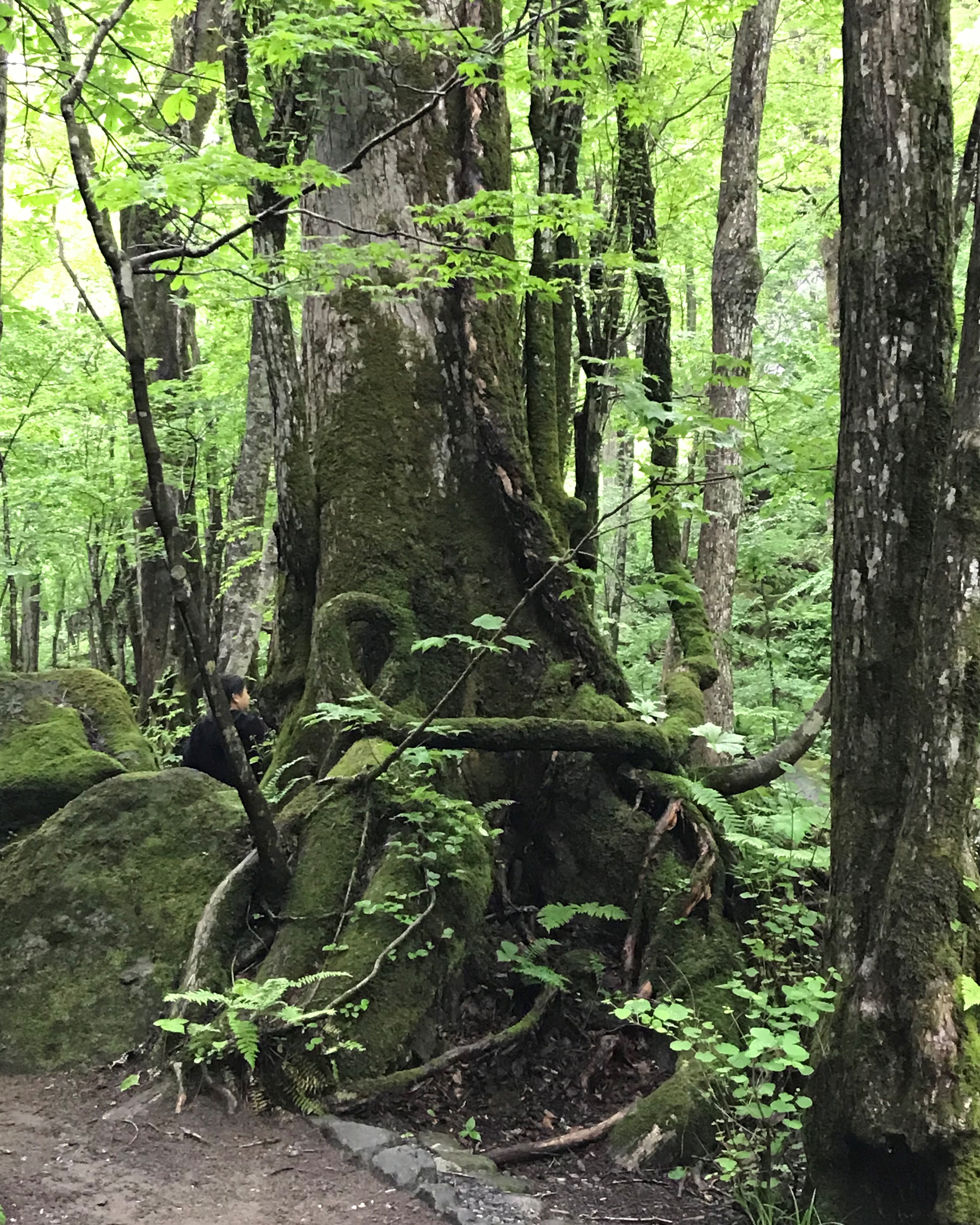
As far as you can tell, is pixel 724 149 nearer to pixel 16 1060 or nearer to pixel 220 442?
pixel 220 442

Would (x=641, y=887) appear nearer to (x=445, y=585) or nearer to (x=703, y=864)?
(x=703, y=864)

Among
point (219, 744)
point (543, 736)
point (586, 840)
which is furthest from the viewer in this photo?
point (219, 744)

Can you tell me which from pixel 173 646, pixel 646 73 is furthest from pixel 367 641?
pixel 173 646

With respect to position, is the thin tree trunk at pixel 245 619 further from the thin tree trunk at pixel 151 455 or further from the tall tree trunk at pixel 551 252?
the thin tree trunk at pixel 151 455

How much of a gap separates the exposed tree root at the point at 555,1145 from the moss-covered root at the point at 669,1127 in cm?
4

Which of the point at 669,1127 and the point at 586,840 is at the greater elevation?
the point at 586,840

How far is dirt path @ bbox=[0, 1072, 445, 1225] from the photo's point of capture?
10.0 feet

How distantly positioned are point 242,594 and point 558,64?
24.7 feet

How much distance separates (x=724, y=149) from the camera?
9.43 meters

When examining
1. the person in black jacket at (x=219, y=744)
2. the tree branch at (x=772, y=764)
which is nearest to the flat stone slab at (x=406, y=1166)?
the tree branch at (x=772, y=764)

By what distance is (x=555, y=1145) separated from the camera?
3830 mm

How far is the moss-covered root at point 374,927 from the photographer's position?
152 inches

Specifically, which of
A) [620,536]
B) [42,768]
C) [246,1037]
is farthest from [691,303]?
[246,1037]

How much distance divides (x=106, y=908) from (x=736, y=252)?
8.71m
